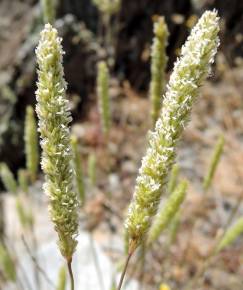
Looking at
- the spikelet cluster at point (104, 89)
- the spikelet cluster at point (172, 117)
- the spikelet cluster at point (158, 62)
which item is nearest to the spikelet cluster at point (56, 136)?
the spikelet cluster at point (172, 117)

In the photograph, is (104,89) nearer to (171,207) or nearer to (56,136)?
(171,207)

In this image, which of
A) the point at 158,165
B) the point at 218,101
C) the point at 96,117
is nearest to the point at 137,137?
the point at 96,117

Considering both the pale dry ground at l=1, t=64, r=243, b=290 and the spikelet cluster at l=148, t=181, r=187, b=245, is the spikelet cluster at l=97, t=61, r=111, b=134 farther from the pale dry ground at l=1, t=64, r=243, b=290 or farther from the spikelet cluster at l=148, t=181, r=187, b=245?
A: the pale dry ground at l=1, t=64, r=243, b=290

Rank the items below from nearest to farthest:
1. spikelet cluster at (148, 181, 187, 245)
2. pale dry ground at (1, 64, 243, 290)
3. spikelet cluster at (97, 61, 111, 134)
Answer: spikelet cluster at (148, 181, 187, 245)
spikelet cluster at (97, 61, 111, 134)
pale dry ground at (1, 64, 243, 290)

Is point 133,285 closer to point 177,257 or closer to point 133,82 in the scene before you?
point 177,257

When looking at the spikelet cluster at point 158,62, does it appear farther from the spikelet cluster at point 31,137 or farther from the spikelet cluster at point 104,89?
the spikelet cluster at point 31,137

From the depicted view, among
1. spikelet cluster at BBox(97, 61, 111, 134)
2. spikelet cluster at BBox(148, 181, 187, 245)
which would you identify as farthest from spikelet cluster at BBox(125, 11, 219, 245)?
spikelet cluster at BBox(97, 61, 111, 134)

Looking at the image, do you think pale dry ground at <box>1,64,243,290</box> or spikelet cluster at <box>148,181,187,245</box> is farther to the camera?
pale dry ground at <box>1,64,243,290</box>
